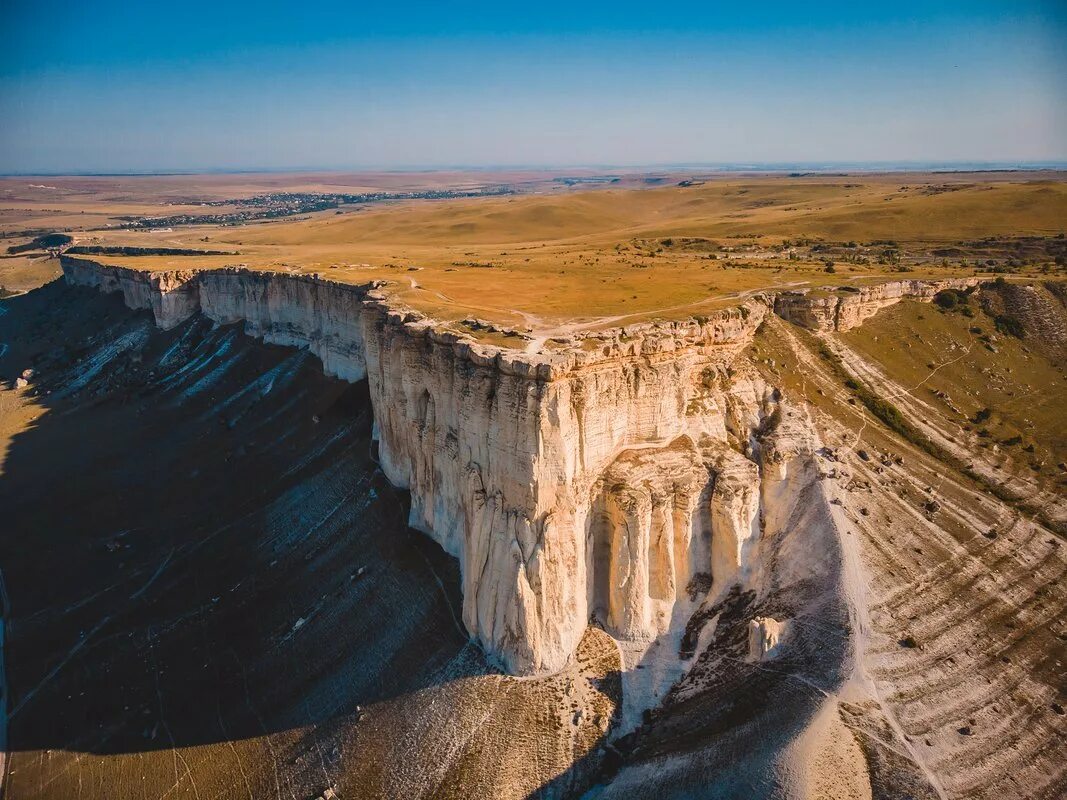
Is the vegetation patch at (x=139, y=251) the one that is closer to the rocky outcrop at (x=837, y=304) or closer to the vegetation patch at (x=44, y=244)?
the vegetation patch at (x=44, y=244)

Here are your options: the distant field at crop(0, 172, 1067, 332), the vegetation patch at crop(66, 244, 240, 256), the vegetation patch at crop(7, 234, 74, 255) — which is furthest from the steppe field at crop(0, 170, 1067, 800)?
the vegetation patch at crop(7, 234, 74, 255)

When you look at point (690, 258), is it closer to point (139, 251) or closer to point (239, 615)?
point (239, 615)

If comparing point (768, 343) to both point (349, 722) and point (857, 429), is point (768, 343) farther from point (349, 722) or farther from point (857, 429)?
point (349, 722)

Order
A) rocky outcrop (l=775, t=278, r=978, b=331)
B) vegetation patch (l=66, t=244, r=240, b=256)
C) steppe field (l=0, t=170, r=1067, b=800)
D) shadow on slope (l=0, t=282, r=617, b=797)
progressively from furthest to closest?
vegetation patch (l=66, t=244, r=240, b=256) → rocky outcrop (l=775, t=278, r=978, b=331) → shadow on slope (l=0, t=282, r=617, b=797) → steppe field (l=0, t=170, r=1067, b=800)

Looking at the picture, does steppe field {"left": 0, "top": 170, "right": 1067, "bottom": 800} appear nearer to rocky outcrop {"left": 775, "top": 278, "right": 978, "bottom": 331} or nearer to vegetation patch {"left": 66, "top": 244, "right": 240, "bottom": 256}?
rocky outcrop {"left": 775, "top": 278, "right": 978, "bottom": 331}

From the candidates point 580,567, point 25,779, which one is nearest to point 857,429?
point 580,567

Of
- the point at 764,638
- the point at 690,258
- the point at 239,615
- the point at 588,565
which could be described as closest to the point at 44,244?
the point at 690,258
